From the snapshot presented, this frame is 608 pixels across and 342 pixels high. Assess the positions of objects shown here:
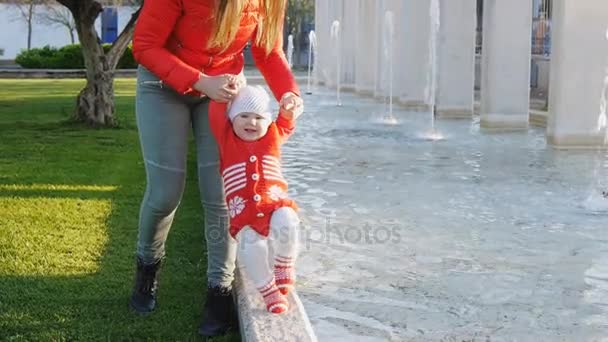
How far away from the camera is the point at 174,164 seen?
12.6 ft

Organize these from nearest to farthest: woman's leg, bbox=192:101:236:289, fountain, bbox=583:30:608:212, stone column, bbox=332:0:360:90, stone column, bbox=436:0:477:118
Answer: woman's leg, bbox=192:101:236:289
fountain, bbox=583:30:608:212
stone column, bbox=436:0:477:118
stone column, bbox=332:0:360:90

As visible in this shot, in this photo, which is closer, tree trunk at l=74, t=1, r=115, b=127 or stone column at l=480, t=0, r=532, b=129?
tree trunk at l=74, t=1, r=115, b=127

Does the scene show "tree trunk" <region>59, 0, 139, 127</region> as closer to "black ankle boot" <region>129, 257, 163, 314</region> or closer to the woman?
"black ankle boot" <region>129, 257, 163, 314</region>

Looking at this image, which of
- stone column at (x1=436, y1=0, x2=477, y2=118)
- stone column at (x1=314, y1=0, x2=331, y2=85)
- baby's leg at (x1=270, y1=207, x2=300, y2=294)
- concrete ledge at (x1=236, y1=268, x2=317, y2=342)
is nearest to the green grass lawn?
concrete ledge at (x1=236, y1=268, x2=317, y2=342)

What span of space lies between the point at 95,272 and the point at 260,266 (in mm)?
1488

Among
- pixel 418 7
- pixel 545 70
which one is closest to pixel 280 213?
pixel 418 7

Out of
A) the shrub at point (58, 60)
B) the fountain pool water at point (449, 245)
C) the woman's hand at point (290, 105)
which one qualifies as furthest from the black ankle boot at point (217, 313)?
the shrub at point (58, 60)

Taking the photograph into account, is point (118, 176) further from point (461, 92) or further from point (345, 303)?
point (461, 92)

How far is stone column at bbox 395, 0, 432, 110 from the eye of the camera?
17.0m

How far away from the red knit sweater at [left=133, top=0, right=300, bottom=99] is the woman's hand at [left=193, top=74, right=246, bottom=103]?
0.11ft

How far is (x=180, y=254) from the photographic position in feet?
17.3

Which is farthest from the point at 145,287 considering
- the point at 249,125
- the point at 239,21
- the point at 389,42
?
the point at 389,42

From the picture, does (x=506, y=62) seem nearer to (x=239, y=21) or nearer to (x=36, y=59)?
(x=239, y=21)

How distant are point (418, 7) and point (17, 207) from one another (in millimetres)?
11789
